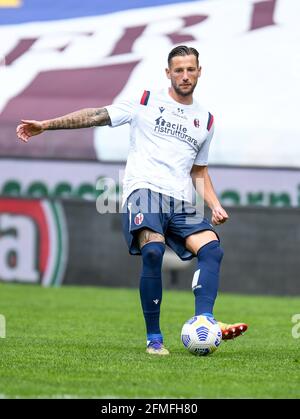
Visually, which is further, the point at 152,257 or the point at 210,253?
the point at 210,253

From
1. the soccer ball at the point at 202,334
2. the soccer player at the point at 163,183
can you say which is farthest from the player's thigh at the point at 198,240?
the soccer ball at the point at 202,334

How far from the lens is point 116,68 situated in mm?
20000

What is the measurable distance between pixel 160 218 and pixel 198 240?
0.33 m

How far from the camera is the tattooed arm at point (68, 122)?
7816 millimetres

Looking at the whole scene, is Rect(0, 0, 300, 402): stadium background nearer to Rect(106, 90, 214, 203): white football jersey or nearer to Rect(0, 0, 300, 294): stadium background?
Rect(0, 0, 300, 294): stadium background

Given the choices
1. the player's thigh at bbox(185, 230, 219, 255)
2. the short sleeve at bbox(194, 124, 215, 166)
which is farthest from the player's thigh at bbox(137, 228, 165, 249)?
the short sleeve at bbox(194, 124, 215, 166)

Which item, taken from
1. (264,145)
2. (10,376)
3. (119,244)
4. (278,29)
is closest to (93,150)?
(119,244)

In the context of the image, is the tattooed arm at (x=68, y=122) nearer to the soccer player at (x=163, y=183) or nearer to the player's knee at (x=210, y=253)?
the soccer player at (x=163, y=183)

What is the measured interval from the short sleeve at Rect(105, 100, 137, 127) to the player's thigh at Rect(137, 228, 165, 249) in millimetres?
808

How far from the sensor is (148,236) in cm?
793

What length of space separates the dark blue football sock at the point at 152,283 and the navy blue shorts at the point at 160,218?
158 millimetres

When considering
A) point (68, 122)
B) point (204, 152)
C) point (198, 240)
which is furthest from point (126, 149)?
point (68, 122)

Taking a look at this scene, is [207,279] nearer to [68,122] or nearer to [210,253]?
[210,253]

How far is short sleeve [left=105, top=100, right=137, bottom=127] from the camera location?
809cm
